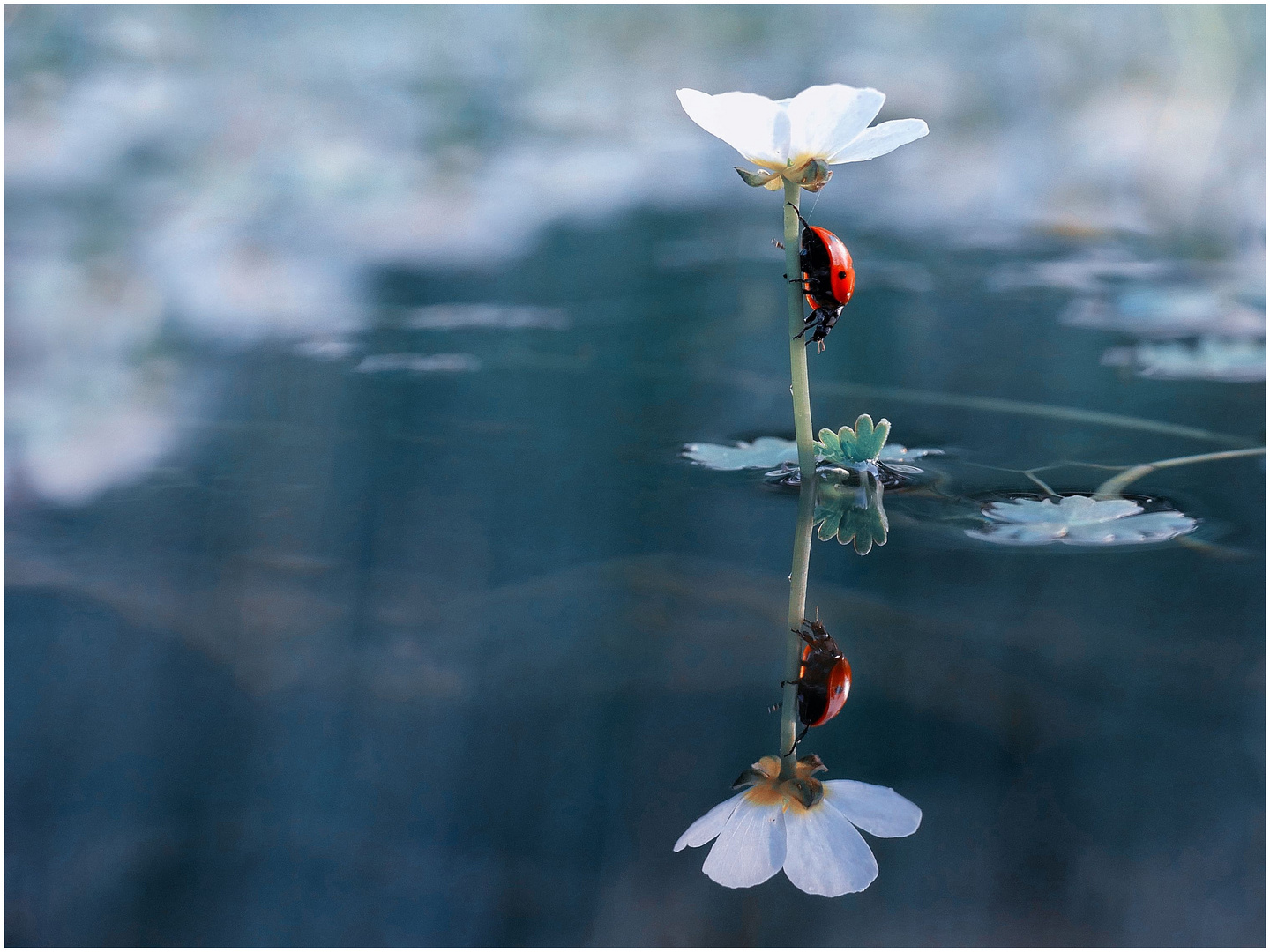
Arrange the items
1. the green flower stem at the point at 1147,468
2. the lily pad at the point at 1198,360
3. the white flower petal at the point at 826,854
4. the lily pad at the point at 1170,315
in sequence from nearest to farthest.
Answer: the white flower petal at the point at 826,854
the green flower stem at the point at 1147,468
the lily pad at the point at 1198,360
the lily pad at the point at 1170,315

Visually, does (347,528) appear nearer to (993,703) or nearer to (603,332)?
(993,703)

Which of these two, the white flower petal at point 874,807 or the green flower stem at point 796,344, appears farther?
the green flower stem at point 796,344

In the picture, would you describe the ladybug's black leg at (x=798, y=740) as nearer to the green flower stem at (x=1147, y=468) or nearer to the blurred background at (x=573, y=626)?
the blurred background at (x=573, y=626)

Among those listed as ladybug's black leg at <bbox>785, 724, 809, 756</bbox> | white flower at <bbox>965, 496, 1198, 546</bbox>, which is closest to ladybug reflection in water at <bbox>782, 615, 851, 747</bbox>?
ladybug's black leg at <bbox>785, 724, 809, 756</bbox>

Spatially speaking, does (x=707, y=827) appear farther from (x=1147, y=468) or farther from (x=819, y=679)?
(x=1147, y=468)

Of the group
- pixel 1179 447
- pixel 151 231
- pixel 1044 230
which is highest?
pixel 1044 230

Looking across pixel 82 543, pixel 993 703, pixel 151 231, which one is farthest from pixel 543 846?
pixel 151 231

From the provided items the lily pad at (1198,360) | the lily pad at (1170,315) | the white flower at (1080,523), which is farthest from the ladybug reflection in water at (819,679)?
the lily pad at (1170,315)
